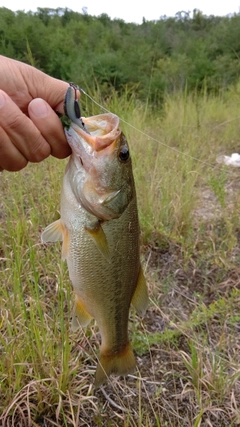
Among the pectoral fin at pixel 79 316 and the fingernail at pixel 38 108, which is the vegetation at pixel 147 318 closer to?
the pectoral fin at pixel 79 316

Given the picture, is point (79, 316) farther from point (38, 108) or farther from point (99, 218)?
point (38, 108)

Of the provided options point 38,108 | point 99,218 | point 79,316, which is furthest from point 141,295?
point 38,108

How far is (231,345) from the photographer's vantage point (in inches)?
84.7

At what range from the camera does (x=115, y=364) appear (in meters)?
1.42

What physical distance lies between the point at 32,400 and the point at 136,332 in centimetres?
64

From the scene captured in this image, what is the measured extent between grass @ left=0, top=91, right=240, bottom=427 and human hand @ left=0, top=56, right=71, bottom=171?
506 millimetres

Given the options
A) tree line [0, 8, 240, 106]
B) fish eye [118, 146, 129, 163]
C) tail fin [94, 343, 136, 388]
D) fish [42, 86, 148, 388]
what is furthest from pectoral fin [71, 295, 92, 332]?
tree line [0, 8, 240, 106]

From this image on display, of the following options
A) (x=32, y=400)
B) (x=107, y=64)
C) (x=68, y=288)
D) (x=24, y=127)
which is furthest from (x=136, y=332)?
(x=107, y=64)

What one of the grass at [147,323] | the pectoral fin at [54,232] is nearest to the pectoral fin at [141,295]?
the pectoral fin at [54,232]

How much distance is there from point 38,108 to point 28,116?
7 cm

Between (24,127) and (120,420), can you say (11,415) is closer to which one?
(120,420)

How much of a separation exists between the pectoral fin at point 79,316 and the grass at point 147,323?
277 mm

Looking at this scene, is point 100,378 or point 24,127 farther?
point 100,378

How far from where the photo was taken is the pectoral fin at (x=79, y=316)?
134 centimetres
